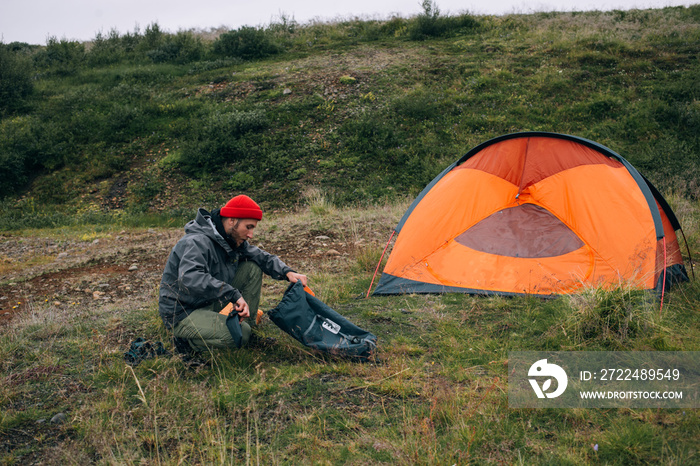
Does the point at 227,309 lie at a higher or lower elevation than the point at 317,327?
higher

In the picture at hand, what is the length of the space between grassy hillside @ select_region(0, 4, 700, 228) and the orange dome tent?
486 cm

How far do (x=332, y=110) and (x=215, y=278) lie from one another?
10.7m

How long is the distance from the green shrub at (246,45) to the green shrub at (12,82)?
20.7 ft

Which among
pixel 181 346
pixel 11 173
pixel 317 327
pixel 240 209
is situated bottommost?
pixel 181 346

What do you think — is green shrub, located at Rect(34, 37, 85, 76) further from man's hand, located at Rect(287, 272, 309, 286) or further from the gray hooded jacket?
man's hand, located at Rect(287, 272, 309, 286)

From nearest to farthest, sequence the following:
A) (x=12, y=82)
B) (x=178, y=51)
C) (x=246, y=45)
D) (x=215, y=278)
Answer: (x=215, y=278), (x=12, y=82), (x=246, y=45), (x=178, y=51)

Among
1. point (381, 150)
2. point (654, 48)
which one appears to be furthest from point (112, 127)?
point (654, 48)

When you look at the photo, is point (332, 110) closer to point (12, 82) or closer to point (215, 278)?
point (12, 82)

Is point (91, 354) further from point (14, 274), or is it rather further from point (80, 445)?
point (14, 274)

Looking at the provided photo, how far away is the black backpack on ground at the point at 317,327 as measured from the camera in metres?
3.45

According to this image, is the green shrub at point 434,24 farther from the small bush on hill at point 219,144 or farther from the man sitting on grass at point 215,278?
the man sitting on grass at point 215,278

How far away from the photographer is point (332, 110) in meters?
13.5

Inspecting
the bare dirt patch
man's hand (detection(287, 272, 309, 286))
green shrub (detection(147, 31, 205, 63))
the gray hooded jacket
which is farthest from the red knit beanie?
green shrub (detection(147, 31, 205, 63))

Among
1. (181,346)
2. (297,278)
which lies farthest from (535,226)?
(181,346)
